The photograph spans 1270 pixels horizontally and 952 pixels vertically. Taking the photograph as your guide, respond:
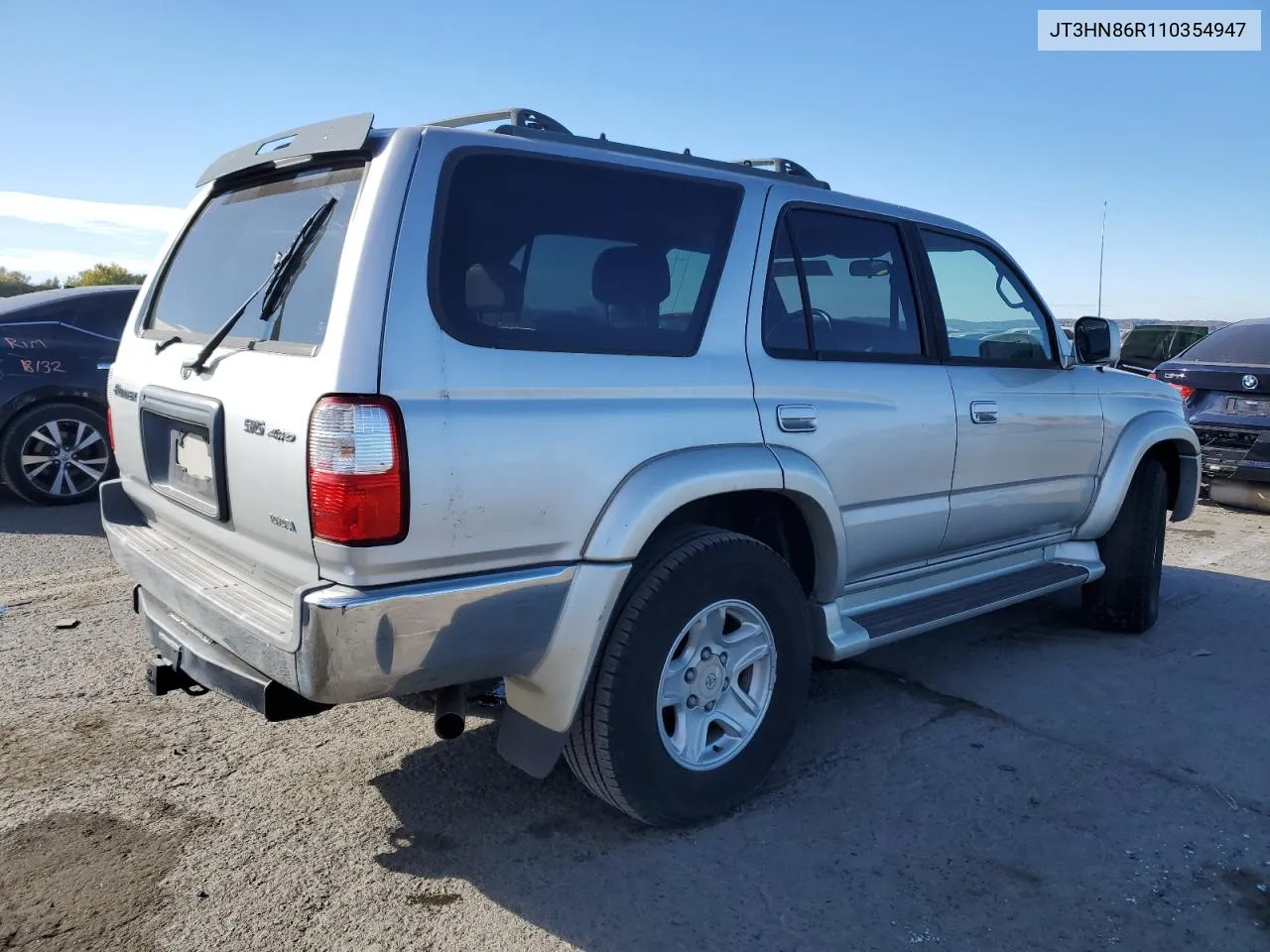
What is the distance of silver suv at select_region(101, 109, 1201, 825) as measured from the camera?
90.8 inches

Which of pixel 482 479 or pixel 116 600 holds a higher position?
pixel 482 479

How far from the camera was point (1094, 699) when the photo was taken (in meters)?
4.02

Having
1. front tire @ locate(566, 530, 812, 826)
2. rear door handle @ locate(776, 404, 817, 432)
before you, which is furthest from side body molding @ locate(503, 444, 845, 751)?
rear door handle @ locate(776, 404, 817, 432)

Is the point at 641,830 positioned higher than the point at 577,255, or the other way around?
the point at 577,255

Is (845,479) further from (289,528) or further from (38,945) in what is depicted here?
(38,945)

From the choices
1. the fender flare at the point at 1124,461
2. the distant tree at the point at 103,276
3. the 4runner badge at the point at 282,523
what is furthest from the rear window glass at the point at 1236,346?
the distant tree at the point at 103,276

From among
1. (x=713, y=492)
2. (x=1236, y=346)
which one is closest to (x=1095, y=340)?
(x=713, y=492)

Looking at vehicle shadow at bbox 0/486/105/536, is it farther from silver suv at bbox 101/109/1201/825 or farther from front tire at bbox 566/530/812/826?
front tire at bbox 566/530/812/826

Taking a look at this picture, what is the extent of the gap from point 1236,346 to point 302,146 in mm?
8051

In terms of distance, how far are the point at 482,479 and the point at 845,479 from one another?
1.44 m

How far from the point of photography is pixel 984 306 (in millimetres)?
4195

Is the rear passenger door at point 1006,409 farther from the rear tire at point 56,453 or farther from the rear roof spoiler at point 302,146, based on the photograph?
the rear tire at point 56,453

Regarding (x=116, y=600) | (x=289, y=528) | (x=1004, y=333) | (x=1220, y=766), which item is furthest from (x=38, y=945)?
(x=1004, y=333)

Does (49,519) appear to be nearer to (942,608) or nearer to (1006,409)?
(942,608)
